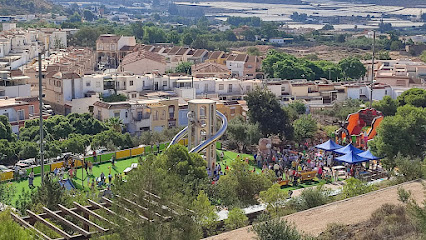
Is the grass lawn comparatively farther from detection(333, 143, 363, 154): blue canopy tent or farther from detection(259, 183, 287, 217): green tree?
detection(333, 143, 363, 154): blue canopy tent

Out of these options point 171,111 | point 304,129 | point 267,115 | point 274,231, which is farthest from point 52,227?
point 171,111

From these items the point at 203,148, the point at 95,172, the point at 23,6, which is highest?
the point at 23,6

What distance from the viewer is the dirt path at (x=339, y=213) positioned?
1374 centimetres

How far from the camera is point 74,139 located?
24875 mm

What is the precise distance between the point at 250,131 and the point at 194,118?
421 cm

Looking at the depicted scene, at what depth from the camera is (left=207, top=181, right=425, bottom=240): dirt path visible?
45.1ft

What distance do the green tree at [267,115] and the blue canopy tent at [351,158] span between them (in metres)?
4.56

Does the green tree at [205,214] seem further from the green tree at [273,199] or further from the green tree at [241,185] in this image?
the green tree at [241,185]

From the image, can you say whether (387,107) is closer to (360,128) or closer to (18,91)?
(360,128)

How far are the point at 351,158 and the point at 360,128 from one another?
5972 mm

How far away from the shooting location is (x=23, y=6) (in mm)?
111875

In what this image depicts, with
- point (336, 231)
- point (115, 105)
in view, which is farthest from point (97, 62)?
point (336, 231)

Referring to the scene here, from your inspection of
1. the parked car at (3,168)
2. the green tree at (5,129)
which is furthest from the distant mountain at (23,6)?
the parked car at (3,168)

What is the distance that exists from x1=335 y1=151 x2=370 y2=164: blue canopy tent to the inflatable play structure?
11.2ft
